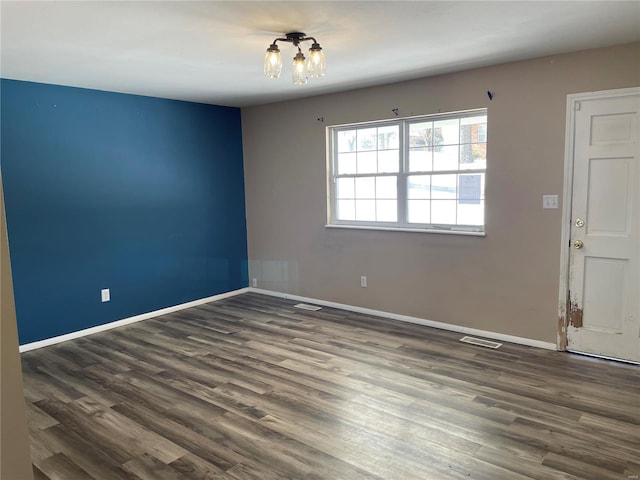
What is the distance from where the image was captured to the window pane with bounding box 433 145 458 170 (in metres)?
4.29

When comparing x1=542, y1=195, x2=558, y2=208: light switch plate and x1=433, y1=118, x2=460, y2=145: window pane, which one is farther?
x1=433, y1=118, x2=460, y2=145: window pane

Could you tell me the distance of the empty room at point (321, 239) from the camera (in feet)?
8.24

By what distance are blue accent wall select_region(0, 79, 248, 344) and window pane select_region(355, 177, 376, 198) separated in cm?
175

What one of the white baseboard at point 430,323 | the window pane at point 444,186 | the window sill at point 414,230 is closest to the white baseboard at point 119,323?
the white baseboard at point 430,323

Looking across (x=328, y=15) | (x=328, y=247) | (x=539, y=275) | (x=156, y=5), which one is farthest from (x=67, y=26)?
(x=539, y=275)

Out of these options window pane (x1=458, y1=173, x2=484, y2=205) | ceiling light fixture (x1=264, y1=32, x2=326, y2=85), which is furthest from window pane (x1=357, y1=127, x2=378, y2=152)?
ceiling light fixture (x1=264, y1=32, x2=326, y2=85)

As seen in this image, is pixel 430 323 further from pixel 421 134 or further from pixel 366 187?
pixel 421 134

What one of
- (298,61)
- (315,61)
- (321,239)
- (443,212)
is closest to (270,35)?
(298,61)

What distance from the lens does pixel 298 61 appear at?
281 cm

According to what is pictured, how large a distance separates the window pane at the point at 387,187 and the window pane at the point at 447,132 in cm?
60

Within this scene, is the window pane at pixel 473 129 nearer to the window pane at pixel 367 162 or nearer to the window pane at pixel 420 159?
the window pane at pixel 420 159

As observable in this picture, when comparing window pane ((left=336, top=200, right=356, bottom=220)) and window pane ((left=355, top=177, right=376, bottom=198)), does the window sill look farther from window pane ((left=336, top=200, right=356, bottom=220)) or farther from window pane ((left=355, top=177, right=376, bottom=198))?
window pane ((left=355, top=177, right=376, bottom=198))

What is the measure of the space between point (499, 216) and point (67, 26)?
3.50 meters

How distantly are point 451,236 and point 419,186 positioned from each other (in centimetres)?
62
